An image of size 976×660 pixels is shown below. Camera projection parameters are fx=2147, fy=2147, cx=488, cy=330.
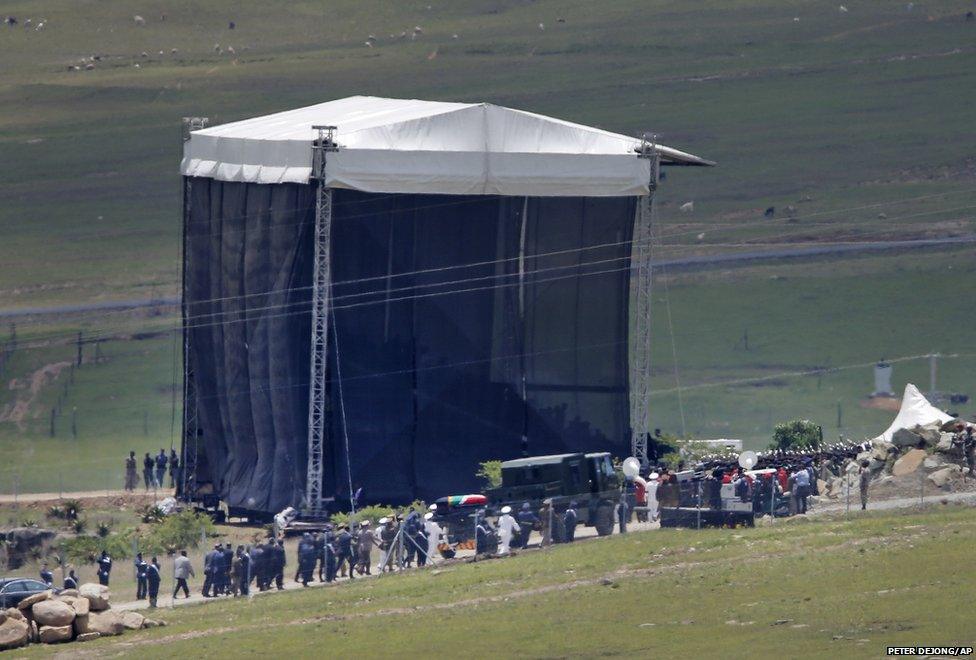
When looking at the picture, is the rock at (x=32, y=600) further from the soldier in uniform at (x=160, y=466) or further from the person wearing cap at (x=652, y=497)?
the soldier in uniform at (x=160, y=466)

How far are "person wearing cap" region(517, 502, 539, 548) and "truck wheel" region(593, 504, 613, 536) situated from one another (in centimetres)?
152

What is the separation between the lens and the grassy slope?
3488cm

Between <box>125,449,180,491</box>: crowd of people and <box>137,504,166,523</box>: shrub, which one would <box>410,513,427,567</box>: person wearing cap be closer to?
<box>137,504,166,523</box>: shrub

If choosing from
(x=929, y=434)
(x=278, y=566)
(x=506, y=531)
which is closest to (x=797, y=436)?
(x=929, y=434)

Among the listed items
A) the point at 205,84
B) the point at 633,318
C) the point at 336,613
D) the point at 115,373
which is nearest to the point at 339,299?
the point at 336,613

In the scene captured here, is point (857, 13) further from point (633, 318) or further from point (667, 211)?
point (633, 318)

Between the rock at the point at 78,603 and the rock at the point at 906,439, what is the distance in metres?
21.8

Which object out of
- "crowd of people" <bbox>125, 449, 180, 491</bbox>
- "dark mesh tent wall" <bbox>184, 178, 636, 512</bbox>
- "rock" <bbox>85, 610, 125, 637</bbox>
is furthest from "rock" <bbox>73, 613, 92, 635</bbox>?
"crowd of people" <bbox>125, 449, 180, 491</bbox>

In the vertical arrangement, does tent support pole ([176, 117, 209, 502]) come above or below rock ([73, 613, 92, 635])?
above

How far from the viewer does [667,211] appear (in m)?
119

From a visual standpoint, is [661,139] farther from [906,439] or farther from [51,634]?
[51,634]

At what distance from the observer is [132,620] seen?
40.2 metres

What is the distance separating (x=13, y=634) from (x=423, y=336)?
19512 millimetres

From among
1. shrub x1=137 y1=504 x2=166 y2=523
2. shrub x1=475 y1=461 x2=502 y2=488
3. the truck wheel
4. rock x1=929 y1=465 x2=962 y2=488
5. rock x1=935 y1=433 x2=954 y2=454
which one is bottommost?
shrub x1=137 y1=504 x2=166 y2=523
